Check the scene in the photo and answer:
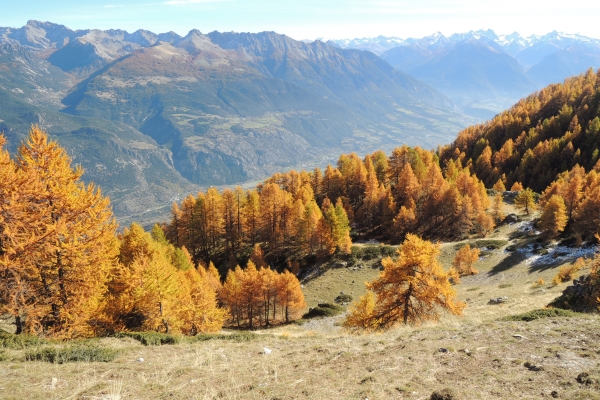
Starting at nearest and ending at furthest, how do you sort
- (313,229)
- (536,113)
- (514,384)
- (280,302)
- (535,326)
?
1. (514,384)
2. (535,326)
3. (280,302)
4. (313,229)
5. (536,113)

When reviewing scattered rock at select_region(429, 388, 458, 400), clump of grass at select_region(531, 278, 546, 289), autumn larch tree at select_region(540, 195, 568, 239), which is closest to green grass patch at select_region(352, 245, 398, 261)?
autumn larch tree at select_region(540, 195, 568, 239)

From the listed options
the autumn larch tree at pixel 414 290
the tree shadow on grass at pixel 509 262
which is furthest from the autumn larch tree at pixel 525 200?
the autumn larch tree at pixel 414 290

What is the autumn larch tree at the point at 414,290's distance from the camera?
25.2 metres

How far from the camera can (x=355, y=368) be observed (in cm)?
1265

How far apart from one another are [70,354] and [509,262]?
62842 mm

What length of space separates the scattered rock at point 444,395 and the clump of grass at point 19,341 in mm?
16797

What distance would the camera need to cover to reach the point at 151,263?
86.5 ft

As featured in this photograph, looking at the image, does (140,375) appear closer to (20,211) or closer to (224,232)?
(20,211)

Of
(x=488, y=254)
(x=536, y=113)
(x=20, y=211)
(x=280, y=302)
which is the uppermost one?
(x=536, y=113)

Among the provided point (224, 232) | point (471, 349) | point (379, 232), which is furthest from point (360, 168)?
point (471, 349)

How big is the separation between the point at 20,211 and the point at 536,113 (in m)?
191

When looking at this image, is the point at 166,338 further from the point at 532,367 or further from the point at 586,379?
the point at 586,379

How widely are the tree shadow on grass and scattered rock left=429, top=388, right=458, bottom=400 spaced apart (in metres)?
53.7

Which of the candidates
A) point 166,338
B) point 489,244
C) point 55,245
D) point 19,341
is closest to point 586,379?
point 166,338
